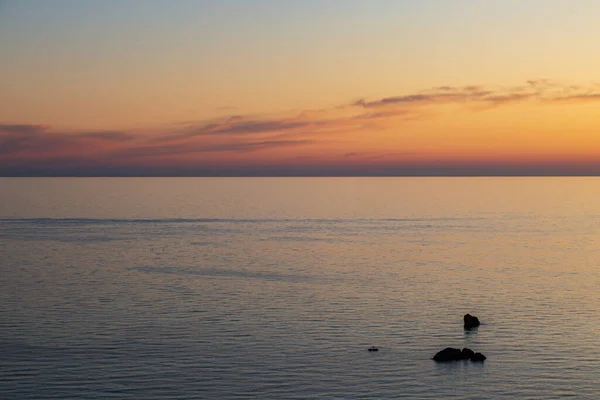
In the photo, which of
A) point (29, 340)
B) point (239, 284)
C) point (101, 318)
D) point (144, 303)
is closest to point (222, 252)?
point (239, 284)

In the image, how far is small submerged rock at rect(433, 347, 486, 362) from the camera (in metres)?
57.8

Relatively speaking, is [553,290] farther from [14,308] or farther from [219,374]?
[14,308]

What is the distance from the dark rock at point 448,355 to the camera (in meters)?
57.8

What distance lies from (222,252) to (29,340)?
68304 mm

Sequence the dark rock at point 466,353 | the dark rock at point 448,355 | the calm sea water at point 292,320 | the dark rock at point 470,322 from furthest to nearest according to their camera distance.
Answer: the dark rock at point 470,322
the dark rock at point 466,353
the dark rock at point 448,355
the calm sea water at point 292,320

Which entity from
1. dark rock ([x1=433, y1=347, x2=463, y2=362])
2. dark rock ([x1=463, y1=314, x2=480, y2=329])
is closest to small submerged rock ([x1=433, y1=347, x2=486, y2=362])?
dark rock ([x1=433, y1=347, x2=463, y2=362])

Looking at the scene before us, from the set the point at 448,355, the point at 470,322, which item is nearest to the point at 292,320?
the point at 470,322

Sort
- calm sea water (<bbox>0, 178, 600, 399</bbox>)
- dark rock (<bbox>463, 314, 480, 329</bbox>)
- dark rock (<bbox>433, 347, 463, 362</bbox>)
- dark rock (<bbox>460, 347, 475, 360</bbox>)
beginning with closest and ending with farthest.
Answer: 1. calm sea water (<bbox>0, 178, 600, 399</bbox>)
2. dark rock (<bbox>433, 347, 463, 362</bbox>)
3. dark rock (<bbox>460, 347, 475, 360</bbox>)
4. dark rock (<bbox>463, 314, 480, 329</bbox>)

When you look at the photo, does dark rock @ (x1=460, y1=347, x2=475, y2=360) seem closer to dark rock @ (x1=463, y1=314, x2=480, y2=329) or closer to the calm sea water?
the calm sea water

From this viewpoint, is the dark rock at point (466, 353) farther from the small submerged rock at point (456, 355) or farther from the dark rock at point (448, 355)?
the dark rock at point (448, 355)

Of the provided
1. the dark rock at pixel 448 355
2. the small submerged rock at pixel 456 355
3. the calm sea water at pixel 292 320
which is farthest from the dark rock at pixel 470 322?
the dark rock at pixel 448 355

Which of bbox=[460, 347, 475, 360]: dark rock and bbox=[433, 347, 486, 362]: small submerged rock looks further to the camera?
bbox=[460, 347, 475, 360]: dark rock

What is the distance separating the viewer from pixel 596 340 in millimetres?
65375

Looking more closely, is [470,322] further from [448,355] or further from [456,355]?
[448,355]
